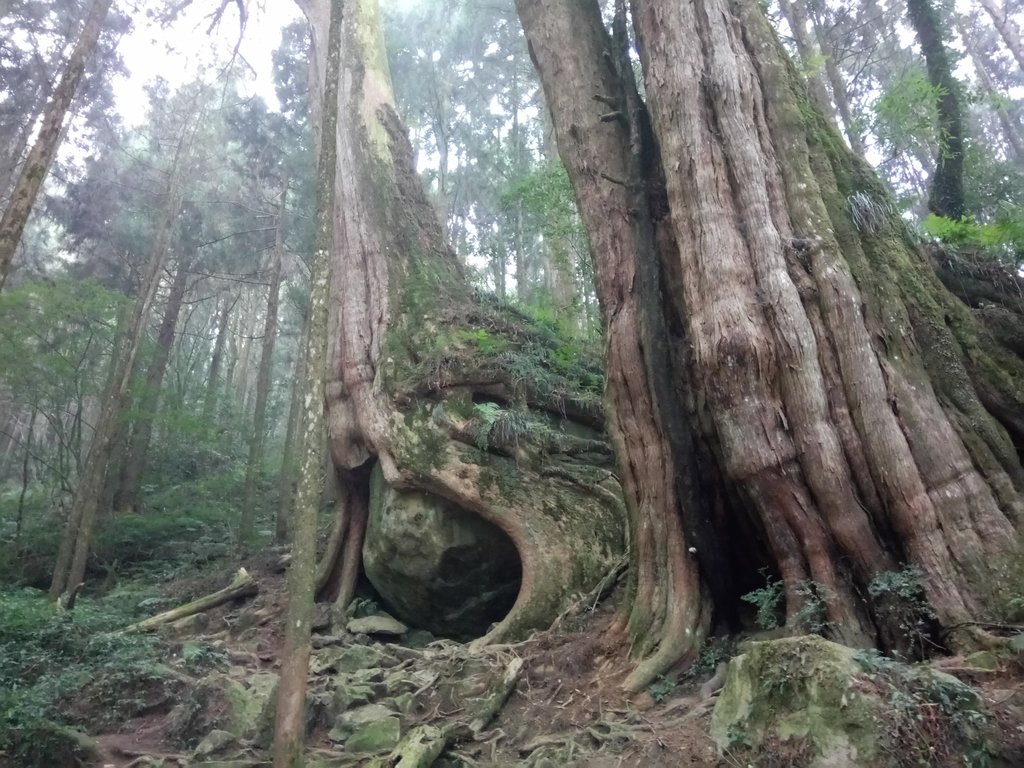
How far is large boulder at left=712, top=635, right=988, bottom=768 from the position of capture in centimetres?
315

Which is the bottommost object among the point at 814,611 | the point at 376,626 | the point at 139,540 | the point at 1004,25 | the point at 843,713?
the point at 843,713

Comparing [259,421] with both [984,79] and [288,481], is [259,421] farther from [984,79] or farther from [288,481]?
[984,79]

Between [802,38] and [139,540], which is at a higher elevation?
[802,38]

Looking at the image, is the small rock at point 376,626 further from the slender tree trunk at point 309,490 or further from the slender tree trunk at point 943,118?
the slender tree trunk at point 943,118

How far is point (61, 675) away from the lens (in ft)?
20.9

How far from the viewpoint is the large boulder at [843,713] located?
3146mm

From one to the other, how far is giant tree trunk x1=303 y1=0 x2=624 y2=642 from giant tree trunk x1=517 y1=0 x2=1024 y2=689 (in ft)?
6.24

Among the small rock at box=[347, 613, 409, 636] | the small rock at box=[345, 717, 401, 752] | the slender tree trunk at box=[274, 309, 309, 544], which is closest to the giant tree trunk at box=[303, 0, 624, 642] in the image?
the small rock at box=[347, 613, 409, 636]

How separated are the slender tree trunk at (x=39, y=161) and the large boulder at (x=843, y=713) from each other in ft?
20.4

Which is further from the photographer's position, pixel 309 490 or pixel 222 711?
pixel 222 711

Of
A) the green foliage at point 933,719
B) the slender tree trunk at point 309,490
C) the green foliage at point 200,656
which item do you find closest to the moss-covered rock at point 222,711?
the green foliage at point 200,656

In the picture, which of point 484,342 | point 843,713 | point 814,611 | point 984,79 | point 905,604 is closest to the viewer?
point 843,713

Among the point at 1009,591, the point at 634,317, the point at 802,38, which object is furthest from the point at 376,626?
the point at 802,38

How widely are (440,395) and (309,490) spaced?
3.85m
